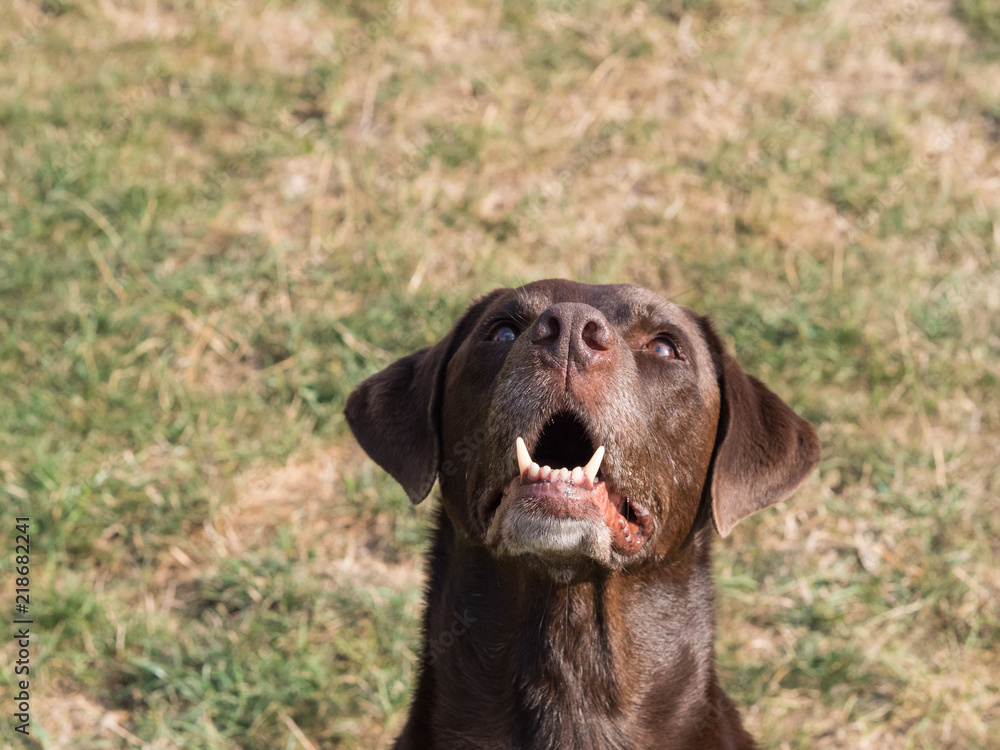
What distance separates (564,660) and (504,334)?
3.54 feet

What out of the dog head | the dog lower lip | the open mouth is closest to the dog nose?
the dog head

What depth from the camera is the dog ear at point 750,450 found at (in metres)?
3.55

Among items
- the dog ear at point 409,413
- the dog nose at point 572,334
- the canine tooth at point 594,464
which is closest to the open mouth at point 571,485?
the canine tooth at point 594,464

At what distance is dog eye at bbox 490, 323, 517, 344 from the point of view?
351cm

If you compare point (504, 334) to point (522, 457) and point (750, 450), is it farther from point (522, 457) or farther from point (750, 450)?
point (750, 450)

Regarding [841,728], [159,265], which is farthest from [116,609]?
[841,728]

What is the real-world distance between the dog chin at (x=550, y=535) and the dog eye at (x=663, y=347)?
72cm

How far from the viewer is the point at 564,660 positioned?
3.44 metres

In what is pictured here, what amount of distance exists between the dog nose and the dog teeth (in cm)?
27

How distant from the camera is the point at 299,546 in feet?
17.2

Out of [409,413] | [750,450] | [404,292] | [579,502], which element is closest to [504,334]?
[409,413]

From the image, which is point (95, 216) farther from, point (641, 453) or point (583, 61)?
point (641, 453)

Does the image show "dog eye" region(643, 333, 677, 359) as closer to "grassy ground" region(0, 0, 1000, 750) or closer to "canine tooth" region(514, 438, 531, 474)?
"canine tooth" region(514, 438, 531, 474)

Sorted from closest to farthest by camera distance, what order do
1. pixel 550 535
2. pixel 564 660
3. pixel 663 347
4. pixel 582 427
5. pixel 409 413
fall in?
pixel 550 535 → pixel 582 427 → pixel 564 660 → pixel 663 347 → pixel 409 413
